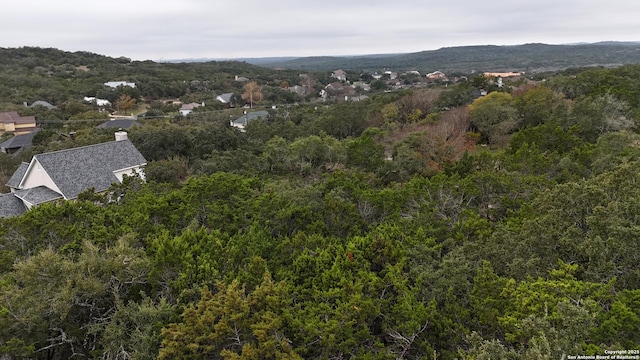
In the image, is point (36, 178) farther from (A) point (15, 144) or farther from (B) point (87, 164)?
(A) point (15, 144)

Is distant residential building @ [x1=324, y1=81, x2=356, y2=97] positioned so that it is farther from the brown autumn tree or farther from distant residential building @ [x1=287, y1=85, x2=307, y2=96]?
the brown autumn tree

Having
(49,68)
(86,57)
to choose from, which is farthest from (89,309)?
(86,57)

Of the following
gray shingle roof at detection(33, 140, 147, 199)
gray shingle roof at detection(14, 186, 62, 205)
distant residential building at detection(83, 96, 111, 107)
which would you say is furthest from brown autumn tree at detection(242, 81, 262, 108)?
gray shingle roof at detection(14, 186, 62, 205)

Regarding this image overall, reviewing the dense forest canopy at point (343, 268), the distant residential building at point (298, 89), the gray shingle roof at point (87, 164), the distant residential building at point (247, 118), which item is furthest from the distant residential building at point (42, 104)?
the dense forest canopy at point (343, 268)

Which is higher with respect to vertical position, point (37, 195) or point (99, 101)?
point (99, 101)

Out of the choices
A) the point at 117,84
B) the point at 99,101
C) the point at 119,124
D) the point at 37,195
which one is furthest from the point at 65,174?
the point at 117,84

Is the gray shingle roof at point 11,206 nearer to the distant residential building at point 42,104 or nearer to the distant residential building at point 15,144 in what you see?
the distant residential building at point 15,144
